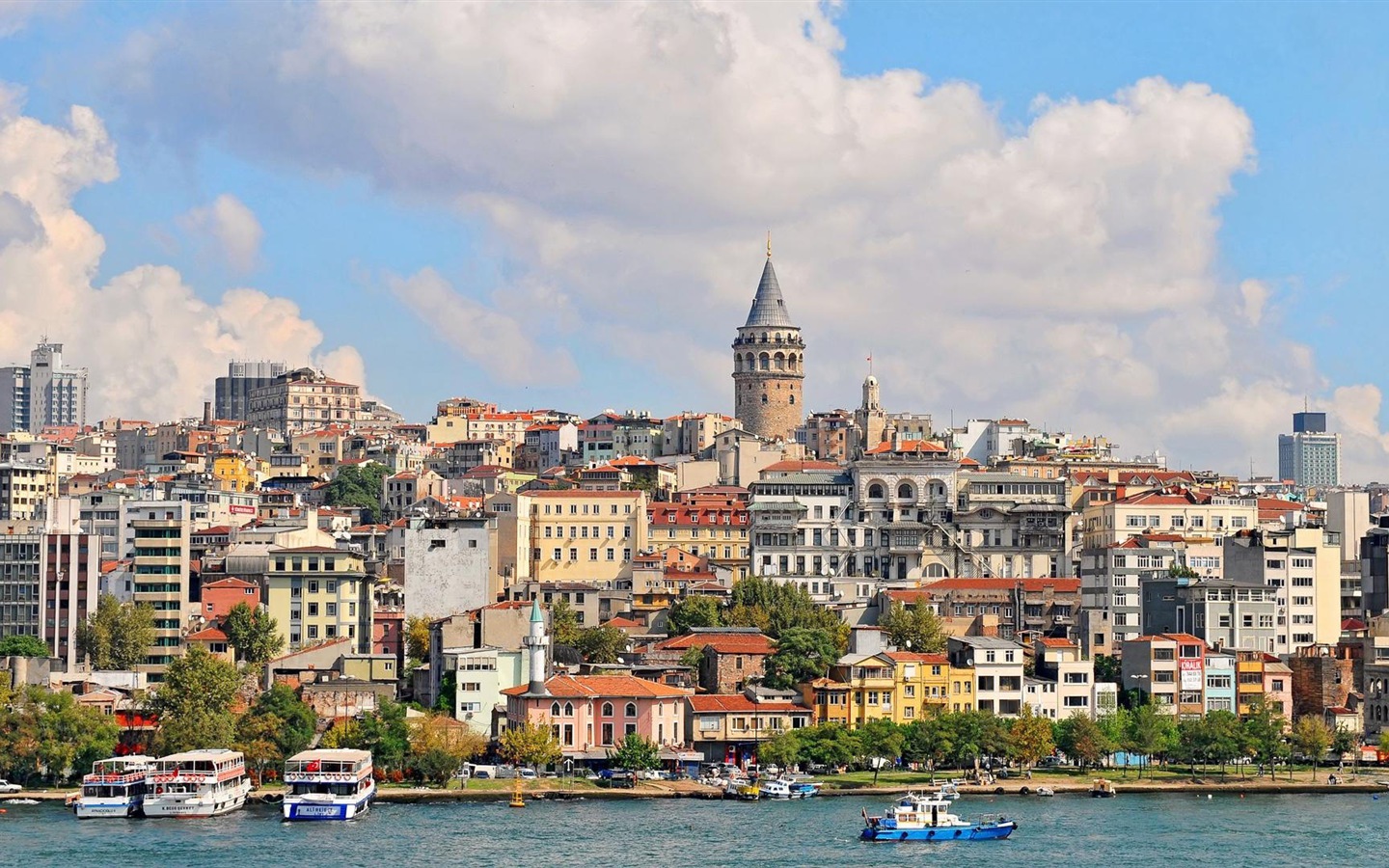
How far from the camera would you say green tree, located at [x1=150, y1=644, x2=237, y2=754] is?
55969 millimetres

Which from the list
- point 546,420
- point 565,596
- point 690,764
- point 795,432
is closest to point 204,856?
point 690,764

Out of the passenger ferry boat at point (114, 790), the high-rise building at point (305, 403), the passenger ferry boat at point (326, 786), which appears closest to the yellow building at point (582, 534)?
the passenger ferry boat at point (326, 786)

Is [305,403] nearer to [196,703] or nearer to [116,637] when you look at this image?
[116,637]

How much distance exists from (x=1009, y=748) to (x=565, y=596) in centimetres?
1591

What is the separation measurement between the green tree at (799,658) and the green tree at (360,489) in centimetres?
3806

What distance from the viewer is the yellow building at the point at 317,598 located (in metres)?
67.3

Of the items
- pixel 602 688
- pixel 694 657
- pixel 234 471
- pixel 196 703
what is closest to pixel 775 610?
pixel 694 657

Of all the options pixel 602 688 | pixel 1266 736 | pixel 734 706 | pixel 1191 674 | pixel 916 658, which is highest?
pixel 916 658

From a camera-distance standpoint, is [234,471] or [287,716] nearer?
[287,716]

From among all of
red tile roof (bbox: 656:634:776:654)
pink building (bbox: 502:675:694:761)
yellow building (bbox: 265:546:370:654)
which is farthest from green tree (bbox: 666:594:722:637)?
pink building (bbox: 502:675:694:761)

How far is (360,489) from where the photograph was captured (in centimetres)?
10288

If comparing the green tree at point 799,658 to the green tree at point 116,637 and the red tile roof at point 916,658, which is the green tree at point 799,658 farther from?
the green tree at point 116,637

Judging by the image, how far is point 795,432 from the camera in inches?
4496

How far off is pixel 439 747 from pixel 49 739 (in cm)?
830
